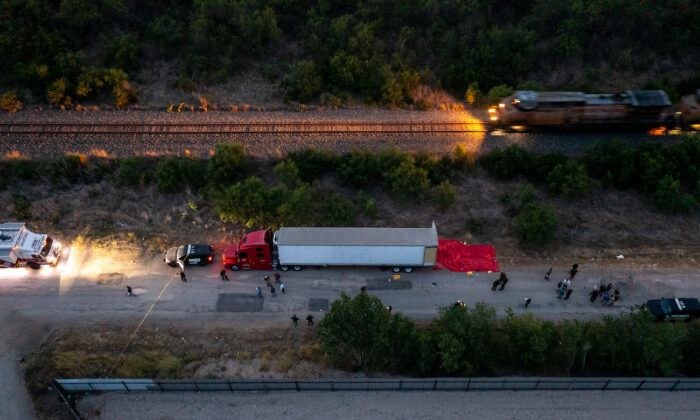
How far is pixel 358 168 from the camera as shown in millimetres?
32906

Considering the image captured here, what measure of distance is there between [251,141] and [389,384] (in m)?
21.1

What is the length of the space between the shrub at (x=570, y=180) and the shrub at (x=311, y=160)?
51.5ft

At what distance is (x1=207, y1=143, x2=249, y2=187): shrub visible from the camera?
106 ft

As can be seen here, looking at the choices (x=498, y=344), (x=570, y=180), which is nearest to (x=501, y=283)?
(x=498, y=344)

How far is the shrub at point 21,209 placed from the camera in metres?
31.7

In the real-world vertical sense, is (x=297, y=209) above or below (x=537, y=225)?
below

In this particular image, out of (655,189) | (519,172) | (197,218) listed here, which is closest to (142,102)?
(197,218)

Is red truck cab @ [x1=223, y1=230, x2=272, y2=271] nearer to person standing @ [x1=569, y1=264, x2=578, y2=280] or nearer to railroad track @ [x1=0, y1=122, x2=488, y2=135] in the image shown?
railroad track @ [x1=0, y1=122, x2=488, y2=135]

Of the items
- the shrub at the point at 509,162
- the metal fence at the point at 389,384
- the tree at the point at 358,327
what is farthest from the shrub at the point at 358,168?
the metal fence at the point at 389,384

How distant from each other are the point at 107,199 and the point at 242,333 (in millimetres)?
15349

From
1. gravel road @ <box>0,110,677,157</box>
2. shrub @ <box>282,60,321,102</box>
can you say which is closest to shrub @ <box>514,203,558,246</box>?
gravel road @ <box>0,110,677,157</box>

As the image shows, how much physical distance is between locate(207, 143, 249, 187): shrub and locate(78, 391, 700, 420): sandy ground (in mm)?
14994

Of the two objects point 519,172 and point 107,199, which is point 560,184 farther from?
point 107,199

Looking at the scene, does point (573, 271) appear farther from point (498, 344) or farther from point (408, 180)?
point (408, 180)
